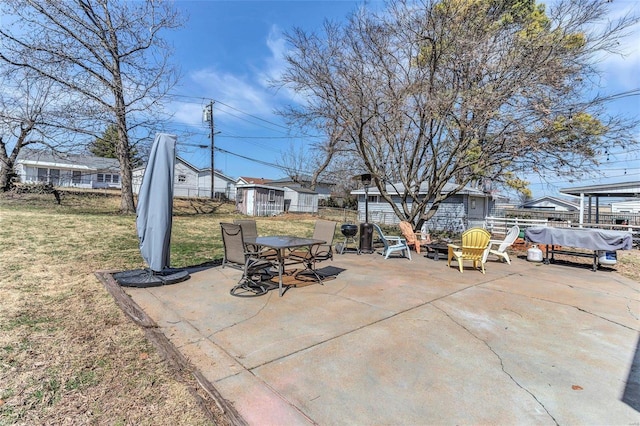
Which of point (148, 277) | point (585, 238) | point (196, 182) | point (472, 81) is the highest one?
point (472, 81)

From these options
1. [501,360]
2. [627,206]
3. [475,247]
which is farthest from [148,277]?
[627,206]

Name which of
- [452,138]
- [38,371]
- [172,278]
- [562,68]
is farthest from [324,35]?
[38,371]

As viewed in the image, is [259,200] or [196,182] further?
[196,182]

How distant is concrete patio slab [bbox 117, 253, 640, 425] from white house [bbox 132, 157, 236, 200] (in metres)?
29.7

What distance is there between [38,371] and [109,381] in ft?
2.13

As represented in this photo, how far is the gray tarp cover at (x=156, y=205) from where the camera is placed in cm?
484

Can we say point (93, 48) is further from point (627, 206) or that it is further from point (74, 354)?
point (627, 206)

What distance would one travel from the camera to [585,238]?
286 inches

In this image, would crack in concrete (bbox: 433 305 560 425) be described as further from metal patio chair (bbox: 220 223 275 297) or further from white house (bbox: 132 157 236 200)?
white house (bbox: 132 157 236 200)

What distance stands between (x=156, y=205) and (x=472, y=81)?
27.8 feet

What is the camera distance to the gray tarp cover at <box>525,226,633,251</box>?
6.94 metres

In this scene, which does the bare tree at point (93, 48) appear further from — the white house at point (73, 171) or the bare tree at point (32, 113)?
the white house at point (73, 171)

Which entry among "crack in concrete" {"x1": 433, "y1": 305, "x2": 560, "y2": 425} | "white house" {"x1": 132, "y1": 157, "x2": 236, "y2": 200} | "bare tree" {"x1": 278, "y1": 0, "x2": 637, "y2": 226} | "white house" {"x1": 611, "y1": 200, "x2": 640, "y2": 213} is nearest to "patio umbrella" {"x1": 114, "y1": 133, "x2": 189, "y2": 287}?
"crack in concrete" {"x1": 433, "y1": 305, "x2": 560, "y2": 425}

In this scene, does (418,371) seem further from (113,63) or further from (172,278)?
(113,63)
